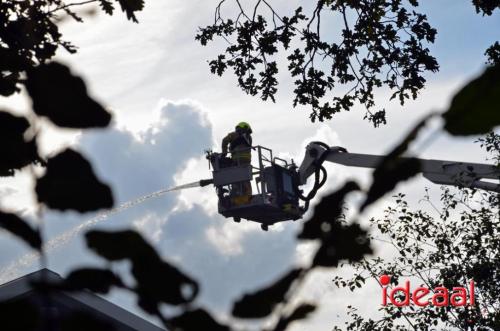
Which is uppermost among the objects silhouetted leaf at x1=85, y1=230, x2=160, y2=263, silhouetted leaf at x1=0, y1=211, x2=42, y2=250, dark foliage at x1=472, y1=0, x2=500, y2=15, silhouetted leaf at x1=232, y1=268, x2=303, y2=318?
dark foliage at x1=472, y1=0, x2=500, y2=15

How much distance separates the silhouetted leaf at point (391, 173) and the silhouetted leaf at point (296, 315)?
195mm

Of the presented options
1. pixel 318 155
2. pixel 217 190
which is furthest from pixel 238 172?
pixel 318 155

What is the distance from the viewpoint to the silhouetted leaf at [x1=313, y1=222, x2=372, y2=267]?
0.81 meters

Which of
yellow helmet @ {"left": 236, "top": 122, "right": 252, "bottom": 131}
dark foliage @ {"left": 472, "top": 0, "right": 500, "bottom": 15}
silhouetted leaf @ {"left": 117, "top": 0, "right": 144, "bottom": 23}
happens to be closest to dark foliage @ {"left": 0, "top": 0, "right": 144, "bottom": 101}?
silhouetted leaf @ {"left": 117, "top": 0, "right": 144, "bottom": 23}

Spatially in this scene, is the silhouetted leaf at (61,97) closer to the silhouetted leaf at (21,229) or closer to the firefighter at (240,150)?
the silhouetted leaf at (21,229)

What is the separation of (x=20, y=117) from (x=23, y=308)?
212 mm

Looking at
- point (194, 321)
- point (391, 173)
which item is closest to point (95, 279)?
point (194, 321)

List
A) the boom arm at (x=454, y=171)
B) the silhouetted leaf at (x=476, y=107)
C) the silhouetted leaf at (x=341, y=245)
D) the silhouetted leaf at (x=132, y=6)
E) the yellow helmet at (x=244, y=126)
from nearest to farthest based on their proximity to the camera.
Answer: the silhouetted leaf at (x=476, y=107) < the silhouetted leaf at (x=341, y=245) < the silhouetted leaf at (x=132, y=6) < the boom arm at (x=454, y=171) < the yellow helmet at (x=244, y=126)

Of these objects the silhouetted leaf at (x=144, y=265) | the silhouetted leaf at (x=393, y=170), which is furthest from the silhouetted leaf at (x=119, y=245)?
the silhouetted leaf at (x=393, y=170)

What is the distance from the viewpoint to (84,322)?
761 mm

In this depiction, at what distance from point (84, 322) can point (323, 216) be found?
0.24 meters

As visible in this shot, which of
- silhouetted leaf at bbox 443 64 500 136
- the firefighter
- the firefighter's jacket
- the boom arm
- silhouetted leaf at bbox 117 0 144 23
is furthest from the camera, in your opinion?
the firefighter's jacket

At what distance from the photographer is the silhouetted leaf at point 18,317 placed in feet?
2.46

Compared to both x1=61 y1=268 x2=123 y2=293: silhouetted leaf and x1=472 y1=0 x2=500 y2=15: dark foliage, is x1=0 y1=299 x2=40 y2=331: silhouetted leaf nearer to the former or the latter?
x1=61 y1=268 x2=123 y2=293: silhouetted leaf
